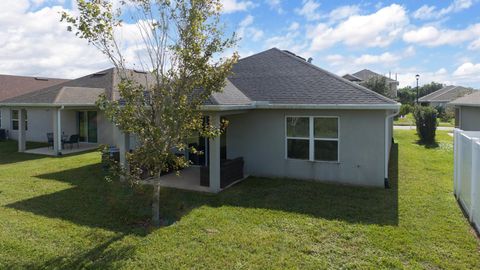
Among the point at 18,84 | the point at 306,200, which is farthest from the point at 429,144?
the point at 18,84

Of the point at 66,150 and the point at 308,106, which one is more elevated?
the point at 308,106

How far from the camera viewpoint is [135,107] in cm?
717

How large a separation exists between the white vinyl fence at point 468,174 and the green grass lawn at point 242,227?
288 mm

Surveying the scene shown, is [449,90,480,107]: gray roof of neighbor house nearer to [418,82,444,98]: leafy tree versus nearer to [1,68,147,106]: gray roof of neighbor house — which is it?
[1,68,147,106]: gray roof of neighbor house

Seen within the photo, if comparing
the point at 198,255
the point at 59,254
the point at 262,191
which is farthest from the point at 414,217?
the point at 59,254

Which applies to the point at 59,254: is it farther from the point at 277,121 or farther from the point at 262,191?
the point at 277,121

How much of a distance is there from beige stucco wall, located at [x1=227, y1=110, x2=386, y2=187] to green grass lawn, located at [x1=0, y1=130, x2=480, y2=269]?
0.60 meters

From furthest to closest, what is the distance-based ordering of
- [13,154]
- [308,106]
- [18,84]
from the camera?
[18,84] → [13,154] → [308,106]

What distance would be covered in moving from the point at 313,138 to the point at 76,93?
14.6m

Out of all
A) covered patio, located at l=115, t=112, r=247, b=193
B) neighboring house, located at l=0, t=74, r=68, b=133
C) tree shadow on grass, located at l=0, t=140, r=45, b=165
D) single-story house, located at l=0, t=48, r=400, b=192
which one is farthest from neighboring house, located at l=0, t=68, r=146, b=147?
single-story house, located at l=0, t=48, r=400, b=192

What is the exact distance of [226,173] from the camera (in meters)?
10.8

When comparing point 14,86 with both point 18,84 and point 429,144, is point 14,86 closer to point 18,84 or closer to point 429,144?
point 18,84

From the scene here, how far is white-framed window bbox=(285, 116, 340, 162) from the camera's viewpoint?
11070mm

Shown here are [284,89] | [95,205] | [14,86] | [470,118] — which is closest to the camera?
[95,205]
